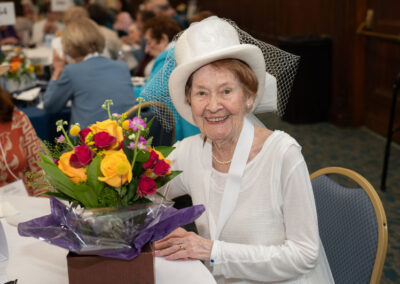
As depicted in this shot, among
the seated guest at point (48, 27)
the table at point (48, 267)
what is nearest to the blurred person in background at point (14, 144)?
the table at point (48, 267)

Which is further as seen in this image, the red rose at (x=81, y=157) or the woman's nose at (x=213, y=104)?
the woman's nose at (x=213, y=104)

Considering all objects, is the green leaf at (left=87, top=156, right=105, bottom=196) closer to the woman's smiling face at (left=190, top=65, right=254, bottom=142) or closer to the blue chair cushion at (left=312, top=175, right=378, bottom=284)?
the woman's smiling face at (left=190, top=65, right=254, bottom=142)

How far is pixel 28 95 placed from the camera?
12.2ft

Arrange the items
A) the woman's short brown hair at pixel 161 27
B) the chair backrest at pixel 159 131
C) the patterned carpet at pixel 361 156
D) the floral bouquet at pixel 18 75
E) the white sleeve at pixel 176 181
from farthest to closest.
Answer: the woman's short brown hair at pixel 161 27 < the floral bouquet at pixel 18 75 < the patterned carpet at pixel 361 156 < the chair backrest at pixel 159 131 < the white sleeve at pixel 176 181

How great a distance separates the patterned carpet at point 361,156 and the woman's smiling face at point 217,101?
1.69 meters

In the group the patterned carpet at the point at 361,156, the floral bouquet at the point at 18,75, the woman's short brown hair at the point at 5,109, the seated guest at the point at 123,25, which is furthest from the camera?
the seated guest at the point at 123,25

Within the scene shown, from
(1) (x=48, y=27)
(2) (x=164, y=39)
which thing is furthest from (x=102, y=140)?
(1) (x=48, y=27)

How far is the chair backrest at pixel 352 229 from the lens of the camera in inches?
57.0

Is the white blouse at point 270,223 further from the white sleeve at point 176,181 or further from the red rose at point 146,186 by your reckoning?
the red rose at point 146,186

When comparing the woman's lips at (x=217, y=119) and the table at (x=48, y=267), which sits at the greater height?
the woman's lips at (x=217, y=119)

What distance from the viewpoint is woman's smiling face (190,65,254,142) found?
1.59 m

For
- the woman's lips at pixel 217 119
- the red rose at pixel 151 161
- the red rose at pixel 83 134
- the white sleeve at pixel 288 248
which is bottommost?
the white sleeve at pixel 288 248

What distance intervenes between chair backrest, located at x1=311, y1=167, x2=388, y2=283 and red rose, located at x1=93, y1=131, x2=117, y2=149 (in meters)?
0.83

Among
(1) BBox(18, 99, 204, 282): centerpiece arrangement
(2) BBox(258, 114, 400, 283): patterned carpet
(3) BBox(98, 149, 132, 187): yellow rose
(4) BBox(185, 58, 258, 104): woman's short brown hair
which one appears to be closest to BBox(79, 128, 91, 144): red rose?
(1) BBox(18, 99, 204, 282): centerpiece arrangement
